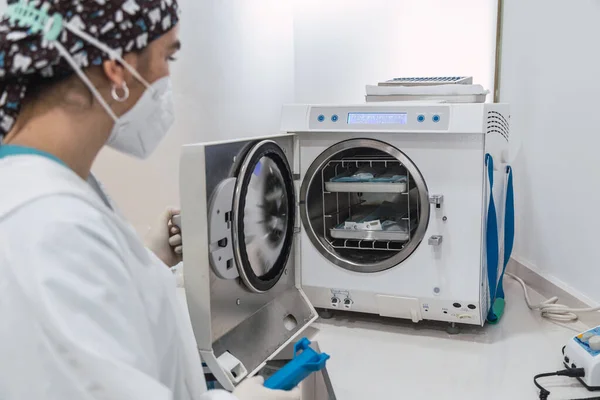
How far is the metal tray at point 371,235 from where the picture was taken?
1633 millimetres

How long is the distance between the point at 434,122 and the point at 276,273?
0.62 m

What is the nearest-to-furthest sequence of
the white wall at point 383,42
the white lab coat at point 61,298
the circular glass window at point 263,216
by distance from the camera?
the white lab coat at point 61,298 < the circular glass window at point 263,216 < the white wall at point 383,42

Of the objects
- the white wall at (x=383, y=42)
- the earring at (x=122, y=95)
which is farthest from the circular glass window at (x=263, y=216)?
the white wall at (x=383, y=42)

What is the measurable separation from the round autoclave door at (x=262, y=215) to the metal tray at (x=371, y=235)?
0.17 meters

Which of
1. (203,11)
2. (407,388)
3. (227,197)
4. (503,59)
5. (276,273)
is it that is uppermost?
(203,11)

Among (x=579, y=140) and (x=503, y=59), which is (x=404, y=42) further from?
(x=579, y=140)

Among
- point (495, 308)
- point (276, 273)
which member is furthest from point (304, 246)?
point (495, 308)

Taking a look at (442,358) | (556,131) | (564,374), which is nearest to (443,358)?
(442,358)

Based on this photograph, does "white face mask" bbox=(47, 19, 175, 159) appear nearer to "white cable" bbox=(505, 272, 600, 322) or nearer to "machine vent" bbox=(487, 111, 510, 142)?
"machine vent" bbox=(487, 111, 510, 142)

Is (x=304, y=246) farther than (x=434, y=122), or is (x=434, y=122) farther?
(x=304, y=246)

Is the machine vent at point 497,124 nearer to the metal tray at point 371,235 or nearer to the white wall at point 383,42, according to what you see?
the metal tray at point 371,235

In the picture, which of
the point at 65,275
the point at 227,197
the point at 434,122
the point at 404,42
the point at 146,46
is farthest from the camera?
the point at 404,42

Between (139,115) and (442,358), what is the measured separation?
1086mm

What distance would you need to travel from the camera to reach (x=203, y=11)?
200cm
